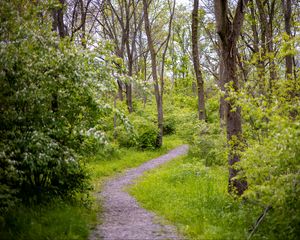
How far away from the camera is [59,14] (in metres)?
10.1

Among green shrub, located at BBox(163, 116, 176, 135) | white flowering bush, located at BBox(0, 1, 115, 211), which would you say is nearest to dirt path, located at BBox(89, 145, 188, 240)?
white flowering bush, located at BBox(0, 1, 115, 211)

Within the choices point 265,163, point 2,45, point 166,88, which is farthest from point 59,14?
point 166,88

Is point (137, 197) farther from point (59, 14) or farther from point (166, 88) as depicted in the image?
point (166, 88)

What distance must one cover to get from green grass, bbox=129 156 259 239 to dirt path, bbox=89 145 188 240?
0.30 metres

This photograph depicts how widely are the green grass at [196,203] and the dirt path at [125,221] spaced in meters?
0.30

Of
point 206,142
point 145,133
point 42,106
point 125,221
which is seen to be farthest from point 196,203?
point 145,133

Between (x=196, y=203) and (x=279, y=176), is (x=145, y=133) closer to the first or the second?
(x=196, y=203)

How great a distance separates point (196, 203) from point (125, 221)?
6.40 feet

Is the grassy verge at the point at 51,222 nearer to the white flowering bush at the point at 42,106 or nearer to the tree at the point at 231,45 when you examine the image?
the white flowering bush at the point at 42,106

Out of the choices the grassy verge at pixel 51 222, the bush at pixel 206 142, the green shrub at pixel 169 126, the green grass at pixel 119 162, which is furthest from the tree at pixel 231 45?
the green shrub at pixel 169 126

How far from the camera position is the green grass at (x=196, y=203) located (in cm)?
656

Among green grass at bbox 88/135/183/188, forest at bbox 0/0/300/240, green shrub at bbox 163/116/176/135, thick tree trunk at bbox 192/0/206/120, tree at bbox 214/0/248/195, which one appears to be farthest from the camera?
green shrub at bbox 163/116/176/135

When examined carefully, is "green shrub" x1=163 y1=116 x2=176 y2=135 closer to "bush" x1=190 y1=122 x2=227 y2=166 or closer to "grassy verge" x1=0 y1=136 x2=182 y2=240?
"bush" x1=190 y1=122 x2=227 y2=166

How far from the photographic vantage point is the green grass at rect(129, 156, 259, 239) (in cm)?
656
